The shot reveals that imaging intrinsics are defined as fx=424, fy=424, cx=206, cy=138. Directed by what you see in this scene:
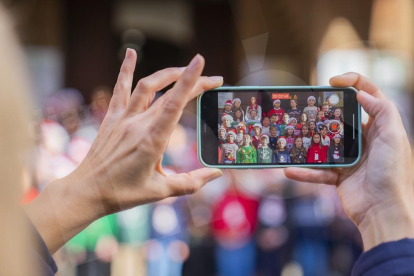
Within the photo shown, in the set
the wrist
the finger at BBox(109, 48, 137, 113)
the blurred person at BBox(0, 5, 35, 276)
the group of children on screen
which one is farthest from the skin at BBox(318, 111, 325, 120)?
the blurred person at BBox(0, 5, 35, 276)

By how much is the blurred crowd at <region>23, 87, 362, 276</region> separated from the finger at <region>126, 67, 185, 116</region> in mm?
781

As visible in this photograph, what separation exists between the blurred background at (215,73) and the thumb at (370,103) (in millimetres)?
775

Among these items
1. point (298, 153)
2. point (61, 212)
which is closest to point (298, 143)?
point (298, 153)

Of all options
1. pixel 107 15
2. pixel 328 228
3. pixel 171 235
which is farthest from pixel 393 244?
pixel 107 15

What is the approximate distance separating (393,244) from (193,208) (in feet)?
3.40

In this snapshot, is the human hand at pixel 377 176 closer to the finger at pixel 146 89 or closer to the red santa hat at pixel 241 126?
the red santa hat at pixel 241 126

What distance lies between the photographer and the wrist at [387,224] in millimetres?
404

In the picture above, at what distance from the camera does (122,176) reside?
0.39 m

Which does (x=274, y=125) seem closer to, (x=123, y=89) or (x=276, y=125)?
(x=276, y=125)

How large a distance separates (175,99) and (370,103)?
233 millimetres

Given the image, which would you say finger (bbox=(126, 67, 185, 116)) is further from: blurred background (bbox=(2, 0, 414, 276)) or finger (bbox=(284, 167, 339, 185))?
blurred background (bbox=(2, 0, 414, 276))

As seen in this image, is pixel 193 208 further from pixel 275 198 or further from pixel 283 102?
pixel 283 102

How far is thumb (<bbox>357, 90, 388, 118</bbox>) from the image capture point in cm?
46

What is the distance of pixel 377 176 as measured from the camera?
45 centimetres
